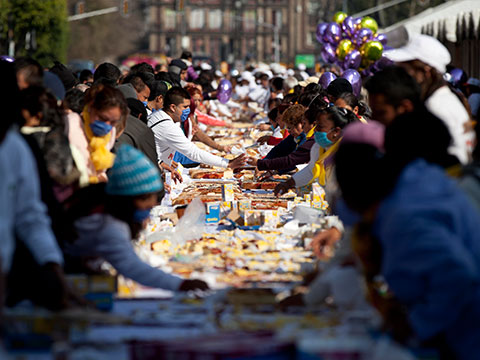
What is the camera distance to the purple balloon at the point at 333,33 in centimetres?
1636

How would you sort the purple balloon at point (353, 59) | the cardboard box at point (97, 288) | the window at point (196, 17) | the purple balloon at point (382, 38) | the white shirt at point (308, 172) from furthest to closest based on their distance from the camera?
the window at point (196, 17) < the purple balloon at point (382, 38) < the purple balloon at point (353, 59) < the white shirt at point (308, 172) < the cardboard box at point (97, 288)

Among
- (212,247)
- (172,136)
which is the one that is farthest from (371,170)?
(172,136)

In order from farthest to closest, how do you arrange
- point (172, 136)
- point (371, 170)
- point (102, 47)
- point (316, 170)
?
point (102, 47) → point (172, 136) → point (316, 170) → point (371, 170)

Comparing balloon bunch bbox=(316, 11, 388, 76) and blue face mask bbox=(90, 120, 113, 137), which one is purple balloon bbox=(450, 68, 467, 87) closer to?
balloon bunch bbox=(316, 11, 388, 76)

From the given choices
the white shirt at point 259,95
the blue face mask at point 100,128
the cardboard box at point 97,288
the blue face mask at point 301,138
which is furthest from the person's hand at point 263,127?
the cardboard box at point 97,288

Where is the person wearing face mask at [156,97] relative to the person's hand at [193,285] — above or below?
above

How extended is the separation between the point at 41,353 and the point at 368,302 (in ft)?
5.04

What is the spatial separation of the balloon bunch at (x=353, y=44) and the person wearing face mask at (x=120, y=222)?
809cm

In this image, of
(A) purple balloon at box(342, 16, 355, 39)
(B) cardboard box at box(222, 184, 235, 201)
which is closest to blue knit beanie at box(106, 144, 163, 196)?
(B) cardboard box at box(222, 184, 235, 201)

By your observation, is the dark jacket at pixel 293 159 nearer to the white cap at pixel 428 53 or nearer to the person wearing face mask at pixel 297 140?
the person wearing face mask at pixel 297 140

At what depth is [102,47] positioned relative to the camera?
316 feet

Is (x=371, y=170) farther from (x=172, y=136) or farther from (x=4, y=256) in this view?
(x=172, y=136)

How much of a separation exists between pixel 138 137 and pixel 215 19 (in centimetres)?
11422

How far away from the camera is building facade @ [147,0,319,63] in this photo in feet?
387
